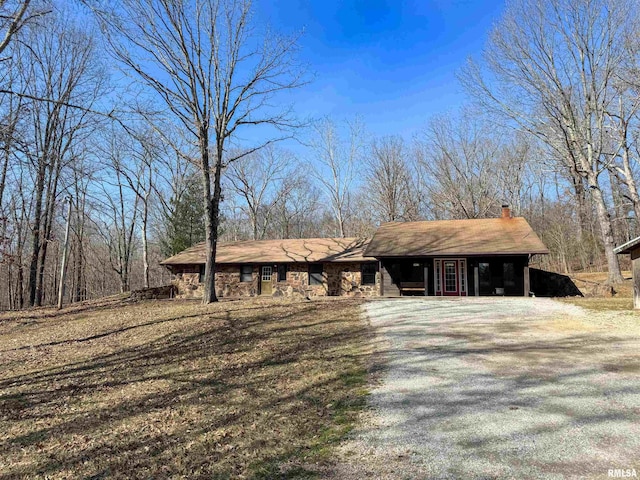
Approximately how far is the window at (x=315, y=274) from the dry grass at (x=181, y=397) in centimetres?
1060

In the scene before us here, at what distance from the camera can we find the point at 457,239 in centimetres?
1789

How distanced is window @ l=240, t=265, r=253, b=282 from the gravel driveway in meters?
14.6

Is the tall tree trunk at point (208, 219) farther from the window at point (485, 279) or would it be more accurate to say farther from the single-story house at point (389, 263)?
the window at point (485, 279)

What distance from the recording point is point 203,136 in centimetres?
1379

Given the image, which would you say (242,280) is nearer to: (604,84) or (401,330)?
(401,330)

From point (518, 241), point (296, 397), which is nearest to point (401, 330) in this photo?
point (296, 397)

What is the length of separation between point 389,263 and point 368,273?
79.3 inches

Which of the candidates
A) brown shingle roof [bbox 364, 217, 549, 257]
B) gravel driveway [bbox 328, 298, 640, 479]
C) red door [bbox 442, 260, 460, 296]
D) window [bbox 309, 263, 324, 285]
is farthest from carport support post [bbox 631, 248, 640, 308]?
window [bbox 309, 263, 324, 285]

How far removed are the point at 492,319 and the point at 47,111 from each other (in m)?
22.3

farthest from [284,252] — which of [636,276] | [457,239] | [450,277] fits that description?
[636,276]

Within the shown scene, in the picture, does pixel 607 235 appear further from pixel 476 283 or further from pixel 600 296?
pixel 476 283

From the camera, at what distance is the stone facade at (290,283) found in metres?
20.1

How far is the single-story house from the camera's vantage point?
1684 cm

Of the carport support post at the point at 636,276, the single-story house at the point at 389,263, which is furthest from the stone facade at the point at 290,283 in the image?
the carport support post at the point at 636,276
